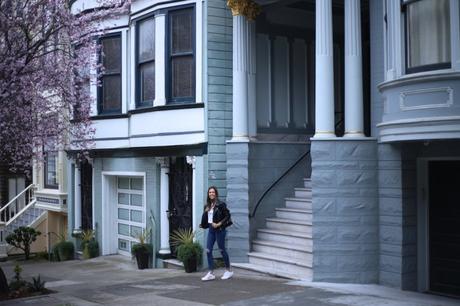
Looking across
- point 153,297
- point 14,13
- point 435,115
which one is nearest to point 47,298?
point 153,297

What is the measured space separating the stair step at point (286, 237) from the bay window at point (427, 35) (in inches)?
157

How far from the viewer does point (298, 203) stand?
536 inches

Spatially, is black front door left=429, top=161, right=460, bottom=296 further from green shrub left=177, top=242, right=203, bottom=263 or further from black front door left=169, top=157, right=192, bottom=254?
black front door left=169, top=157, right=192, bottom=254

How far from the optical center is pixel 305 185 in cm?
1421

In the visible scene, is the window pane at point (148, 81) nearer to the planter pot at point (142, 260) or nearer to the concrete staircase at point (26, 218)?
the planter pot at point (142, 260)

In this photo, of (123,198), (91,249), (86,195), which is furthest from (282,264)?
(86,195)

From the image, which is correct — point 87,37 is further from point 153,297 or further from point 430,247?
point 430,247

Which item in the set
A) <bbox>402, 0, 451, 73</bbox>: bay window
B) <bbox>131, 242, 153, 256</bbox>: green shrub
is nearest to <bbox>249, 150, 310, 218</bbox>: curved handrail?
<bbox>131, 242, 153, 256</bbox>: green shrub

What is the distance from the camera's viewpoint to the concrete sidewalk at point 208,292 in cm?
982

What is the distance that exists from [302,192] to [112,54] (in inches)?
259

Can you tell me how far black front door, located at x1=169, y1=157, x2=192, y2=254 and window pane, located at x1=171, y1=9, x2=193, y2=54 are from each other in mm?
2557

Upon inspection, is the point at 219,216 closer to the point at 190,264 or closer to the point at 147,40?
the point at 190,264

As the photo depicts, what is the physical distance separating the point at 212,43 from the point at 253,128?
2076 mm

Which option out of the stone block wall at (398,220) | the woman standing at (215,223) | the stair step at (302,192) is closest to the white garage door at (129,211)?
the stair step at (302,192)
